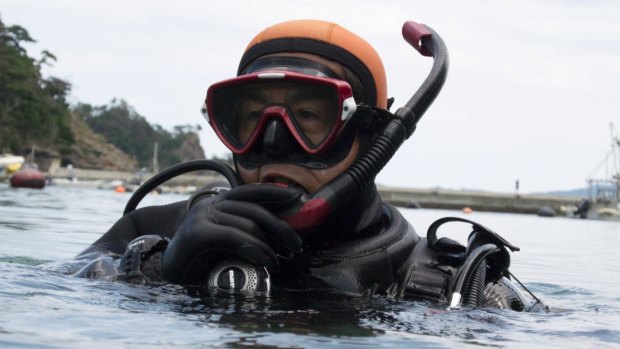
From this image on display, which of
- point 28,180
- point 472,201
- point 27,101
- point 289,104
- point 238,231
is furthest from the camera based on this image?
point 27,101

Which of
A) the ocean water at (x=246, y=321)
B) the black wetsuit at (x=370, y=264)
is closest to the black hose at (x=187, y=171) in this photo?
the black wetsuit at (x=370, y=264)

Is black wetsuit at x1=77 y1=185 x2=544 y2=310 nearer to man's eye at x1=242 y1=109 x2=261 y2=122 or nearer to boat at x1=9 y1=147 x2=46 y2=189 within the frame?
man's eye at x1=242 y1=109 x2=261 y2=122

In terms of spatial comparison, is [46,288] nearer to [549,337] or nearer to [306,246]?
[306,246]

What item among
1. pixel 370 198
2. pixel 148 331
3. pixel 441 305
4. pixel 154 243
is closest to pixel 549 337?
pixel 441 305

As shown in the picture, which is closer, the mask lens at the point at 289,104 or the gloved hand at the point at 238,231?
the gloved hand at the point at 238,231

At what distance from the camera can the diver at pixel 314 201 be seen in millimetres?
3029

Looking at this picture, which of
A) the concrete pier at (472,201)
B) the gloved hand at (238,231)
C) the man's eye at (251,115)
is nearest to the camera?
the gloved hand at (238,231)

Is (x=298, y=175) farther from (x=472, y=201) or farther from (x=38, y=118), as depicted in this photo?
(x=38, y=118)

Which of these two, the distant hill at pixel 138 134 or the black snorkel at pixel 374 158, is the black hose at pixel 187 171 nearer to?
the black snorkel at pixel 374 158

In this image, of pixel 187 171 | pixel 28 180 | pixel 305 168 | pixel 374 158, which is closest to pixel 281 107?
pixel 305 168

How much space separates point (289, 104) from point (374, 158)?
1.12 feet

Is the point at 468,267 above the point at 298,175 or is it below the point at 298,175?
below

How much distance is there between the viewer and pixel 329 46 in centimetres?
334

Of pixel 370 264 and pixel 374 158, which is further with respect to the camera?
pixel 370 264
